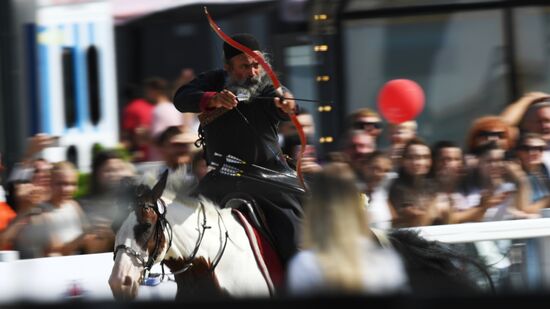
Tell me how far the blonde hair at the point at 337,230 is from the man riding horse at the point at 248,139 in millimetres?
2109

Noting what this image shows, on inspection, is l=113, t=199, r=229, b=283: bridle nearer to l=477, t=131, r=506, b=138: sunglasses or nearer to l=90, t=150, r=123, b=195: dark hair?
l=90, t=150, r=123, b=195: dark hair

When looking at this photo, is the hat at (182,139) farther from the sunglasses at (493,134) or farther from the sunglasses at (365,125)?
the sunglasses at (493,134)

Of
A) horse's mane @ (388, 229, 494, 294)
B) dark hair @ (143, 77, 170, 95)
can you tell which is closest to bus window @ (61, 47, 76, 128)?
dark hair @ (143, 77, 170, 95)

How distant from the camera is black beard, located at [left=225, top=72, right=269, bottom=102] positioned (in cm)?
650

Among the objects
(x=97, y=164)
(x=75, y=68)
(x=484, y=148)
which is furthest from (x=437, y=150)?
(x=75, y=68)

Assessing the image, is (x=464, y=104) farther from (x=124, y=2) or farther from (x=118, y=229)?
(x=118, y=229)

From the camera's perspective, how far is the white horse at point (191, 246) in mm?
6133

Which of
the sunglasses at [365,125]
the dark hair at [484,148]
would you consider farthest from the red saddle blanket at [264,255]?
the sunglasses at [365,125]

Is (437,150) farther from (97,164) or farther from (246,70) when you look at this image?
(97,164)

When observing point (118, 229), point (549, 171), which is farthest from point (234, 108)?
point (549, 171)

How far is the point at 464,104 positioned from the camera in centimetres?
1032

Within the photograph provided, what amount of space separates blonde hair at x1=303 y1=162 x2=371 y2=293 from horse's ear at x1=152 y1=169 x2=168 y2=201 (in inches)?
78.5

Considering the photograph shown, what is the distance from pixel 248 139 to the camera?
6.57 metres

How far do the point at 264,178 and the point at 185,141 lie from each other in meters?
1.26
